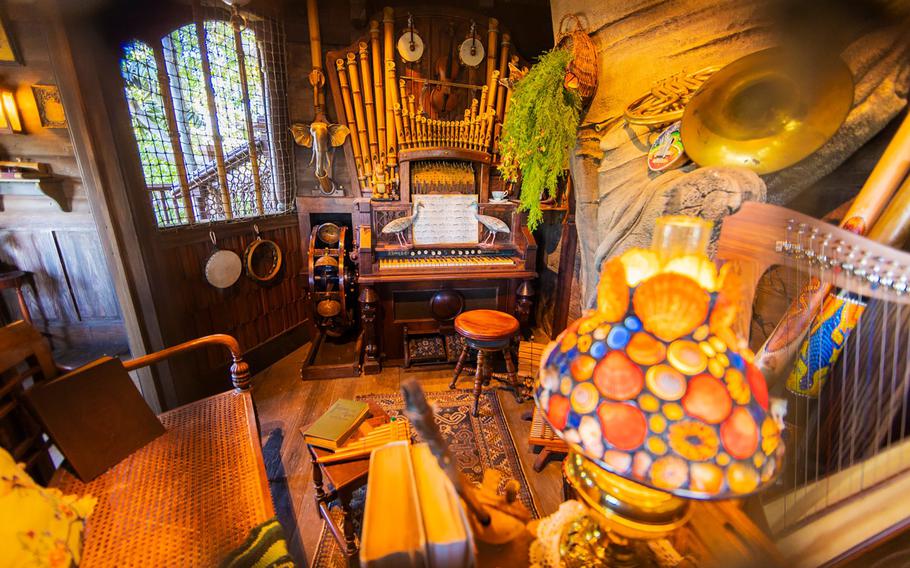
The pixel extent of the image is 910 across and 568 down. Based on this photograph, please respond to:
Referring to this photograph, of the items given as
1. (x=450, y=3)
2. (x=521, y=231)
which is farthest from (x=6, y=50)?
(x=521, y=231)

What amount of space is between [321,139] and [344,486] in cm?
314

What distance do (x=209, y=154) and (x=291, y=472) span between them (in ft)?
8.48

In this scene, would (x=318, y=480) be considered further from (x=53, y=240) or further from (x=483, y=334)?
(x=53, y=240)

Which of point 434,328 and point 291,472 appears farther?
point 434,328

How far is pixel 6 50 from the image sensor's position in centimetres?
234

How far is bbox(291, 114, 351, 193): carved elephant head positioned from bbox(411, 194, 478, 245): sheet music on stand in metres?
1.09

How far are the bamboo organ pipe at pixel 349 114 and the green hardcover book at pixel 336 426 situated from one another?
8.67ft

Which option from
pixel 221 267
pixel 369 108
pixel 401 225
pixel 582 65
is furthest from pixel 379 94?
pixel 221 267

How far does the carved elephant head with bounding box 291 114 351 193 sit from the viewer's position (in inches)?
130

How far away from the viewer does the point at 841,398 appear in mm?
964

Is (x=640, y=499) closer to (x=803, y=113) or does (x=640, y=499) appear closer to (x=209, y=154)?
(x=803, y=113)

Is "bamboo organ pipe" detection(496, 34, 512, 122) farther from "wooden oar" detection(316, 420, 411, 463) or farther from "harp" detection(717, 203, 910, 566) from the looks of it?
"wooden oar" detection(316, 420, 411, 463)

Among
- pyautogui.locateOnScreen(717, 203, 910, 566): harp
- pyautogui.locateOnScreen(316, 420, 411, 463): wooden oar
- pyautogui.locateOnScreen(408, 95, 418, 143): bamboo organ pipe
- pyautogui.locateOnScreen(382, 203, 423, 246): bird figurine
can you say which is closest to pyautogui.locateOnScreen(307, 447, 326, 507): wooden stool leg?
pyautogui.locateOnScreen(316, 420, 411, 463): wooden oar

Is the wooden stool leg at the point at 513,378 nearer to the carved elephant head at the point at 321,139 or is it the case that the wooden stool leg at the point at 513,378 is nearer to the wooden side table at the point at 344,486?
the wooden side table at the point at 344,486
